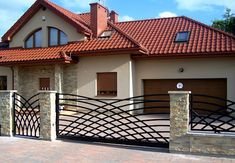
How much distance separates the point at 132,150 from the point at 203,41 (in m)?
11.2

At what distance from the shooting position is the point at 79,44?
18750mm

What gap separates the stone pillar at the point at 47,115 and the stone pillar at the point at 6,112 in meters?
1.43

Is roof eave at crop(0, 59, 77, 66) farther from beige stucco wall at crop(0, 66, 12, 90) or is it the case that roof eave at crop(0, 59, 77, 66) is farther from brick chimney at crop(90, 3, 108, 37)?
brick chimney at crop(90, 3, 108, 37)

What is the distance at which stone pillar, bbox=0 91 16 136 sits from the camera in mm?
10492

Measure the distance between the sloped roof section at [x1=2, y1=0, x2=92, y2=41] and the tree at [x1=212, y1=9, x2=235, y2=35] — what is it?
21.4 m

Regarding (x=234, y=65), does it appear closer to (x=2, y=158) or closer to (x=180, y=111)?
(x=180, y=111)

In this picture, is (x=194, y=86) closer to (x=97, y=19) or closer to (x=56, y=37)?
(x=97, y=19)

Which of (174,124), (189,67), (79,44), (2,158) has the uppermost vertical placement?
(79,44)

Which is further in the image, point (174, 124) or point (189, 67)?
Answer: point (189, 67)

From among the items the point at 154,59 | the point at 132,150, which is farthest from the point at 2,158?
the point at 154,59

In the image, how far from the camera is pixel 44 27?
20234 mm

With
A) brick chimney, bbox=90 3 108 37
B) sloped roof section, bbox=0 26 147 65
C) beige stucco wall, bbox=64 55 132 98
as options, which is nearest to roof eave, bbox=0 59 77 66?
sloped roof section, bbox=0 26 147 65

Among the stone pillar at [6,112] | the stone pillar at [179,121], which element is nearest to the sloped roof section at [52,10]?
the stone pillar at [6,112]

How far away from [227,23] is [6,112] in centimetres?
3359
